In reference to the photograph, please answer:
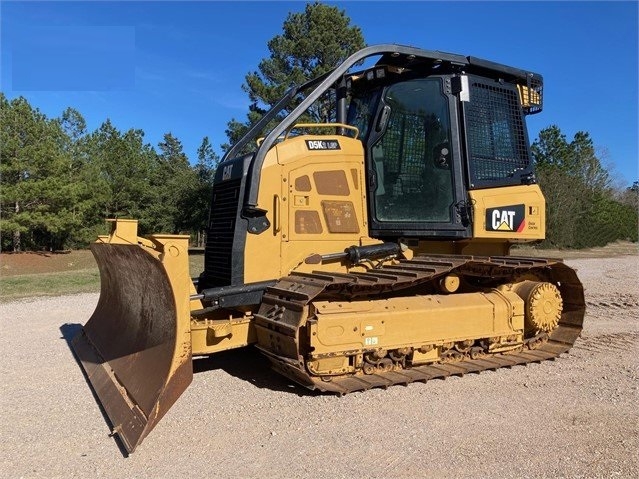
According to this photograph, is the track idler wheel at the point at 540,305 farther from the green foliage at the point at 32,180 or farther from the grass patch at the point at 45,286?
the green foliage at the point at 32,180

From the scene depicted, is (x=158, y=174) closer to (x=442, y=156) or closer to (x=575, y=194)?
(x=575, y=194)

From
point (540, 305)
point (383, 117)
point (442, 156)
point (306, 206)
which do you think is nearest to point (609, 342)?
point (540, 305)

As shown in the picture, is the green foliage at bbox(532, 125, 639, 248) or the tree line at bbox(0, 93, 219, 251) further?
the green foliage at bbox(532, 125, 639, 248)

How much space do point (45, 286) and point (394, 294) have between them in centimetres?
1211

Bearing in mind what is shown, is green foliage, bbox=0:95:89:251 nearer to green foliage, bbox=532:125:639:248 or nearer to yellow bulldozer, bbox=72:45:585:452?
yellow bulldozer, bbox=72:45:585:452

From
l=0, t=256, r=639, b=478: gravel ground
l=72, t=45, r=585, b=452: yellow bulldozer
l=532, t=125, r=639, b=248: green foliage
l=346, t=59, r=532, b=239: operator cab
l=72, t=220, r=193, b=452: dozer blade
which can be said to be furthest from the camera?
l=532, t=125, r=639, b=248: green foliage

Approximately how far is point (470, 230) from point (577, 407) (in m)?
2.04

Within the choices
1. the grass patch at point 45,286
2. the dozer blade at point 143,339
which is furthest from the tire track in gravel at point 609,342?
the grass patch at point 45,286

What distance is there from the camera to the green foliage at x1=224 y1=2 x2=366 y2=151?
25.3 m

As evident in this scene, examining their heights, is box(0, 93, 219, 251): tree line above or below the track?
above

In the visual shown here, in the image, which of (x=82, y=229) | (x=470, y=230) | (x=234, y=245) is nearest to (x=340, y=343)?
(x=234, y=245)

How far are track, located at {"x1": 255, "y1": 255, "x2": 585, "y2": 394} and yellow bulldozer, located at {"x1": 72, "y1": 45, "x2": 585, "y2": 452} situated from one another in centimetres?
2

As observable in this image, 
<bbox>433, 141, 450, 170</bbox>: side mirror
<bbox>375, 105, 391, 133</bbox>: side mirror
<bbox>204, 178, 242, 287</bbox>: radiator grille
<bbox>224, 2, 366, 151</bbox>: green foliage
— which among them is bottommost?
<bbox>204, 178, 242, 287</bbox>: radiator grille

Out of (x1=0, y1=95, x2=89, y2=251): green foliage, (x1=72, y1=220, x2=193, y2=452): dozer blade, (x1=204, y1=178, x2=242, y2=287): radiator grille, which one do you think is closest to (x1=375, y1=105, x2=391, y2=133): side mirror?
Result: (x1=204, y1=178, x2=242, y2=287): radiator grille
